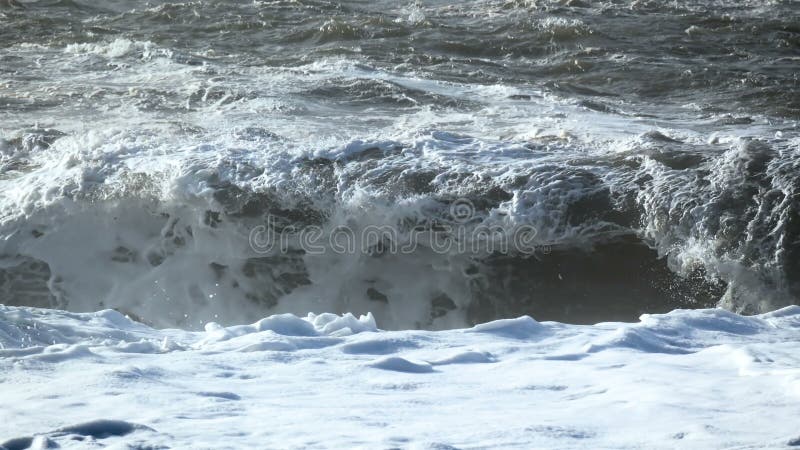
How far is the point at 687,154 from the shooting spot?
21.5ft

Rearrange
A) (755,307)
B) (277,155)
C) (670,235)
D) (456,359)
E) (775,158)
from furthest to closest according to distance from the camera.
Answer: (277,155) → (775,158) → (670,235) → (755,307) → (456,359)

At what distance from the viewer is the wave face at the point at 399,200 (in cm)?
589

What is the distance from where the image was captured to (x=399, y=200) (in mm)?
6223

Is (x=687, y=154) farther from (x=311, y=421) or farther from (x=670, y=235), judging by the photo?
(x=311, y=421)

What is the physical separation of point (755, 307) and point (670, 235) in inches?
27.9

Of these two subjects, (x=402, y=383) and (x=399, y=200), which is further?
(x=399, y=200)

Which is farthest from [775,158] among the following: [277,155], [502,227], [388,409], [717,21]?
[717,21]

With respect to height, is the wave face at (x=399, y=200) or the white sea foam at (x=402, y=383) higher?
the wave face at (x=399, y=200)

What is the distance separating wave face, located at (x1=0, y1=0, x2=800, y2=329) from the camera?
5.89 meters

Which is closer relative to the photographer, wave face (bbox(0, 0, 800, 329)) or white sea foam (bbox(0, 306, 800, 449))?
white sea foam (bbox(0, 306, 800, 449))

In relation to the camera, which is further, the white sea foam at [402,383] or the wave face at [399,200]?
the wave face at [399,200]

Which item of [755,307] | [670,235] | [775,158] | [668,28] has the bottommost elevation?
[755,307]

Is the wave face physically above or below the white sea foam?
above

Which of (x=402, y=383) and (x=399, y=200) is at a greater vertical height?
(x=399, y=200)
